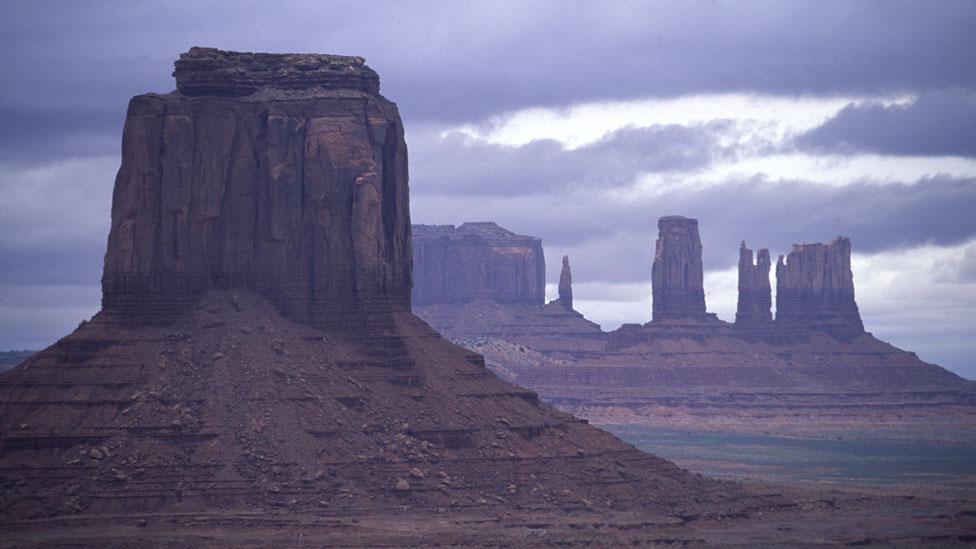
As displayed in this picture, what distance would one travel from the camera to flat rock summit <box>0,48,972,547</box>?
120938mm

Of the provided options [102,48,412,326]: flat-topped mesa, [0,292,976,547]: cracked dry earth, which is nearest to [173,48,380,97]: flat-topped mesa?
[102,48,412,326]: flat-topped mesa

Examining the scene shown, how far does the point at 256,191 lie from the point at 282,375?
12.8 m

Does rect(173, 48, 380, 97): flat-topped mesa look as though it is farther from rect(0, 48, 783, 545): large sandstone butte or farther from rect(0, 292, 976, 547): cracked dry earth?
rect(0, 292, 976, 547): cracked dry earth

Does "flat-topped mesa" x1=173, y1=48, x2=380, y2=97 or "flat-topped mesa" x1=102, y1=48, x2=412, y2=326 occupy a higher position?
"flat-topped mesa" x1=173, y1=48, x2=380, y2=97

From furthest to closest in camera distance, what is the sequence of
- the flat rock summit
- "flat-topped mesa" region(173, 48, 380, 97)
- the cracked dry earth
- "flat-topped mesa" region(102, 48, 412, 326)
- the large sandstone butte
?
1. "flat-topped mesa" region(173, 48, 380, 97)
2. "flat-topped mesa" region(102, 48, 412, 326)
3. the large sandstone butte
4. the flat rock summit
5. the cracked dry earth

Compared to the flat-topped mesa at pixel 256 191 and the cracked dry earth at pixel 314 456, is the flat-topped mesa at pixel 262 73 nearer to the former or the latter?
the flat-topped mesa at pixel 256 191

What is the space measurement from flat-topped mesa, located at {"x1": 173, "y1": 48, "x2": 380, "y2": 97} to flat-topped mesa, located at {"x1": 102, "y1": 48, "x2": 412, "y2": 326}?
9 centimetres

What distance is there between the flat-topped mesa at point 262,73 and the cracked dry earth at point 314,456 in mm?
12874

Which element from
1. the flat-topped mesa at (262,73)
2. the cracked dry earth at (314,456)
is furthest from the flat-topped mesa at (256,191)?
the cracked dry earth at (314,456)

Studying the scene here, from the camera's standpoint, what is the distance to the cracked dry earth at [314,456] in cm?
11888

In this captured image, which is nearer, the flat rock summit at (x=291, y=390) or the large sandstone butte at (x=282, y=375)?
the flat rock summit at (x=291, y=390)

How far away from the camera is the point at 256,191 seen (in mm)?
137750

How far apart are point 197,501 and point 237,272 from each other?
21.4m

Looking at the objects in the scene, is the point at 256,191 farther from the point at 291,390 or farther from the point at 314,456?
the point at 314,456
